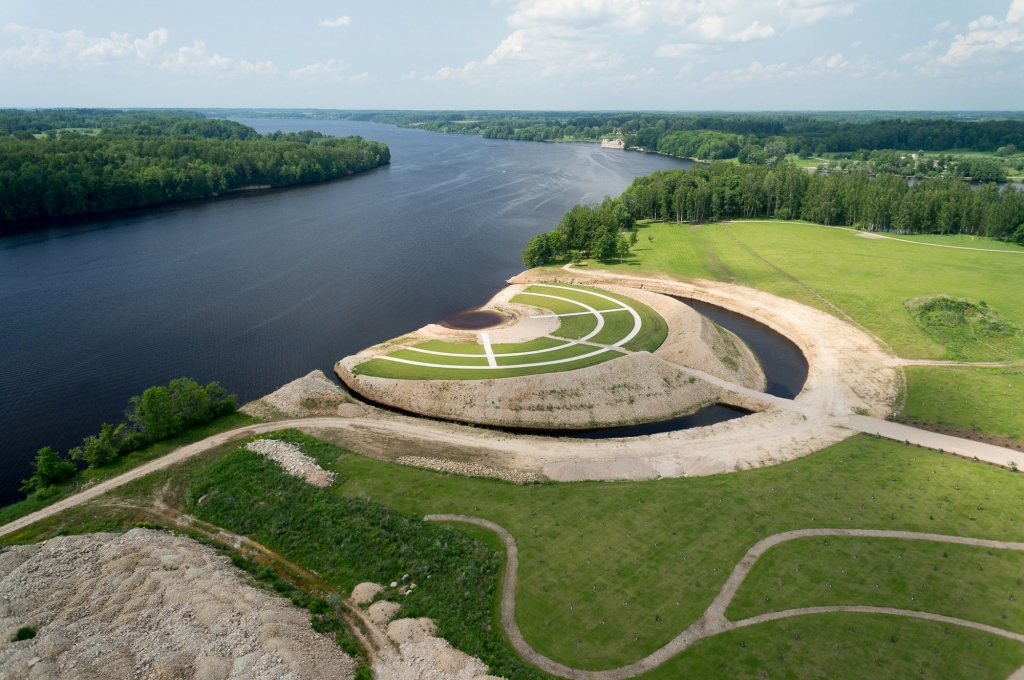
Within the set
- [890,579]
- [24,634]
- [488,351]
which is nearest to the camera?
[24,634]

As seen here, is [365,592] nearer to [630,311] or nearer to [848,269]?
[630,311]

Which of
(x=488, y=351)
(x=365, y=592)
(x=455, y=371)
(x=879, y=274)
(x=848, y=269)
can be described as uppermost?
(x=848, y=269)

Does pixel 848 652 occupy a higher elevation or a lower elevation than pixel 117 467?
lower

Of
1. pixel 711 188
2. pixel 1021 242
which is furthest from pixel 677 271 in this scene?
pixel 1021 242

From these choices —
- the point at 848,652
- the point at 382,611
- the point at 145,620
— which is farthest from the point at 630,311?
the point at 145,620

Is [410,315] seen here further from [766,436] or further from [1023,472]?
[1023,472]

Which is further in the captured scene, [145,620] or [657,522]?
[657,522]
